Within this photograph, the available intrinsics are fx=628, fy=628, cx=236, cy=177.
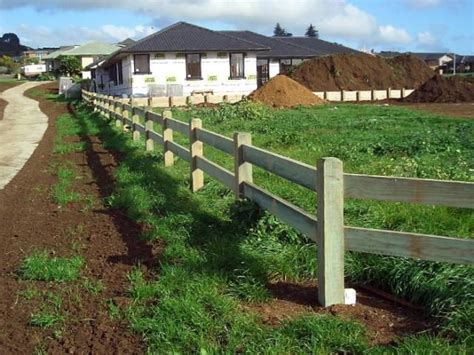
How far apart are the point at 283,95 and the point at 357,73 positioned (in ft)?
52.0

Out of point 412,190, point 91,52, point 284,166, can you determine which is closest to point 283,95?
point 284,166

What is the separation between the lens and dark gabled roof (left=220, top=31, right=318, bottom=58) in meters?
56.7

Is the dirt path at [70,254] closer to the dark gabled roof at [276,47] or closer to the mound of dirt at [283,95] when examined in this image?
the mound of dirt at [283,95]

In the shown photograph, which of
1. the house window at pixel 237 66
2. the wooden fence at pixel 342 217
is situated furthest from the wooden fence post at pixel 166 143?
the house window at pixel 237 66

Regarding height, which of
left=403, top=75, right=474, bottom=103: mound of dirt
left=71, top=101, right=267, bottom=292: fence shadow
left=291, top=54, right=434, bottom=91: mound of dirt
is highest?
left=291, top=54, right=434, bottom=91: mound of dirt

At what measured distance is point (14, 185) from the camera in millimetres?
10906

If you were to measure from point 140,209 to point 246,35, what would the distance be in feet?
174

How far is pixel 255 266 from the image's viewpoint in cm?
533

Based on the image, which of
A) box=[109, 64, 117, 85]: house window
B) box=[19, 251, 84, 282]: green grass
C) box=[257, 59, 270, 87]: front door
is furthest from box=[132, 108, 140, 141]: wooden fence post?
box=[257, 59, 270, 87]: front door

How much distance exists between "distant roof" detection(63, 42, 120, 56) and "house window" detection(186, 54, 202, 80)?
5279cm

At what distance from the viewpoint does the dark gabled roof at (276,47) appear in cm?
5672

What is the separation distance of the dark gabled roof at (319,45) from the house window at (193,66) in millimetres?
20738

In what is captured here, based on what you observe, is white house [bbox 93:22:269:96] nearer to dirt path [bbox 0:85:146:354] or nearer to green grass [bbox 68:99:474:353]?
dirt path [bbox 0:85:146:354]

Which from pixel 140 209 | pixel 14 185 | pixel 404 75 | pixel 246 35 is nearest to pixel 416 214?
pixel 140 209
